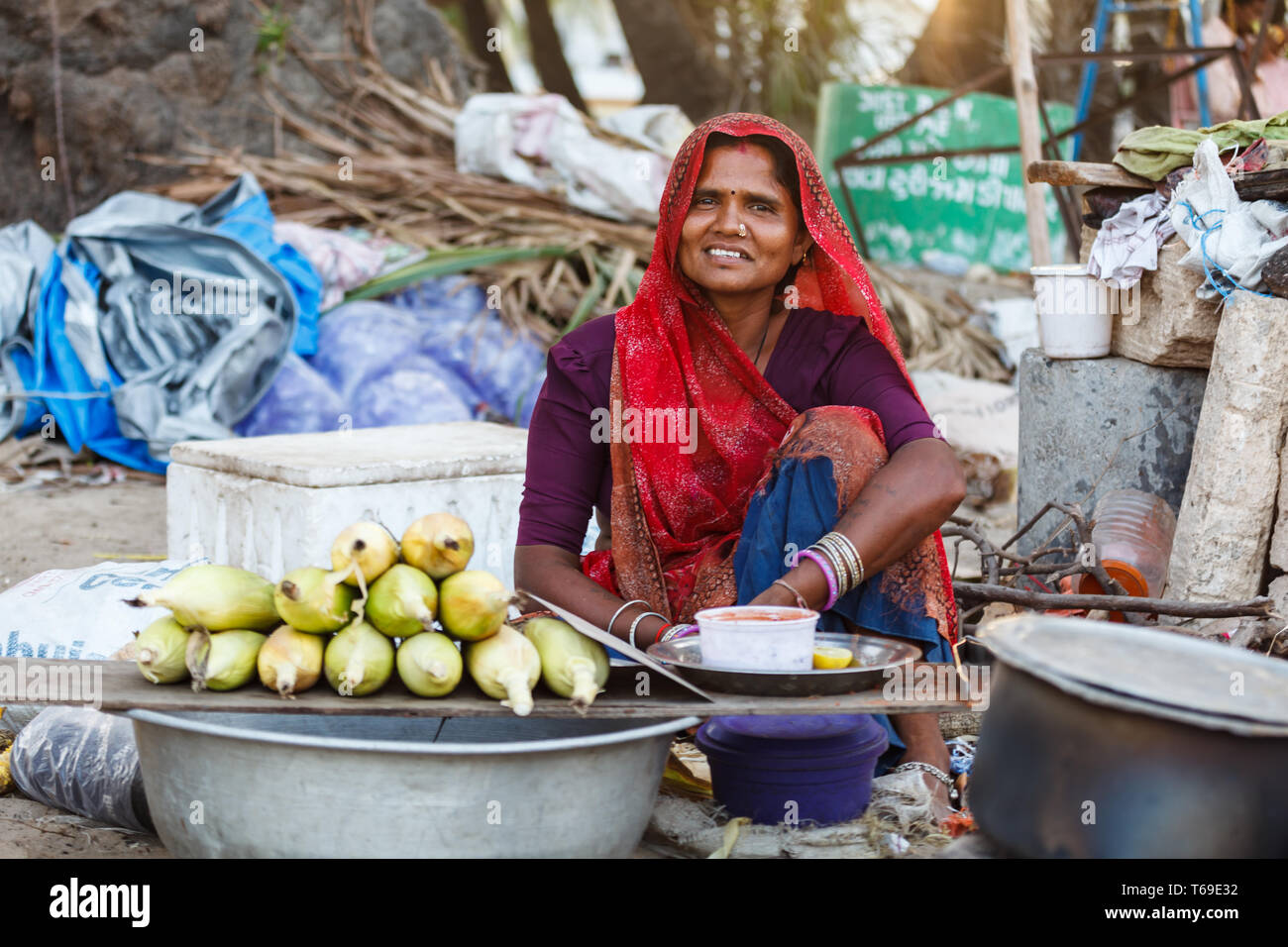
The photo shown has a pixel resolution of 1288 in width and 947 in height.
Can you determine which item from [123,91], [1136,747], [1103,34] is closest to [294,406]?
[123,91]

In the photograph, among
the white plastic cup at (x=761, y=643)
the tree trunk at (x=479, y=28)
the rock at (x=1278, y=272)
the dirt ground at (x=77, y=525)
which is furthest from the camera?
the tree trunk at (x=479, y=28)

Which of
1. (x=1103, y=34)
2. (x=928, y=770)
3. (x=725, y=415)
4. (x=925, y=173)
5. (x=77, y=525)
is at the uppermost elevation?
(x=1103, y=34)

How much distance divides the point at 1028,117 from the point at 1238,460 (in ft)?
8.29

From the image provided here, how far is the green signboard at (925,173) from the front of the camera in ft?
27.8

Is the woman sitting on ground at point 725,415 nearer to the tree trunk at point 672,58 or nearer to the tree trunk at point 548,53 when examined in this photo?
the tree trunk at point 672,58

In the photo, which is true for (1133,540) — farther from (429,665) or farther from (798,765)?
(429,665)

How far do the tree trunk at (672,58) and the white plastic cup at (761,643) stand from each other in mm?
8899

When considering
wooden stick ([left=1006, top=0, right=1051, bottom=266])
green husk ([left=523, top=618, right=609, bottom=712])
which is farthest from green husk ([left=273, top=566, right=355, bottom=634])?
wooden stick ([left=1006, top=0, right=1051, bottom=266])

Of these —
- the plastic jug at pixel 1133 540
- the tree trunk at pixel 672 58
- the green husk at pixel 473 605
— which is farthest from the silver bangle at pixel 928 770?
the tree trunk at pixel 672 58

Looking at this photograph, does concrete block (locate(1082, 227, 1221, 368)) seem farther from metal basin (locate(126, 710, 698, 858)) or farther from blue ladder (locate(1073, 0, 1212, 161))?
blue ladder (locate(1073, 0, 1212, 161))

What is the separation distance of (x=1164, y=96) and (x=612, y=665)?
9.12 metres

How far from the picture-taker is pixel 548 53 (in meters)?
11.2
